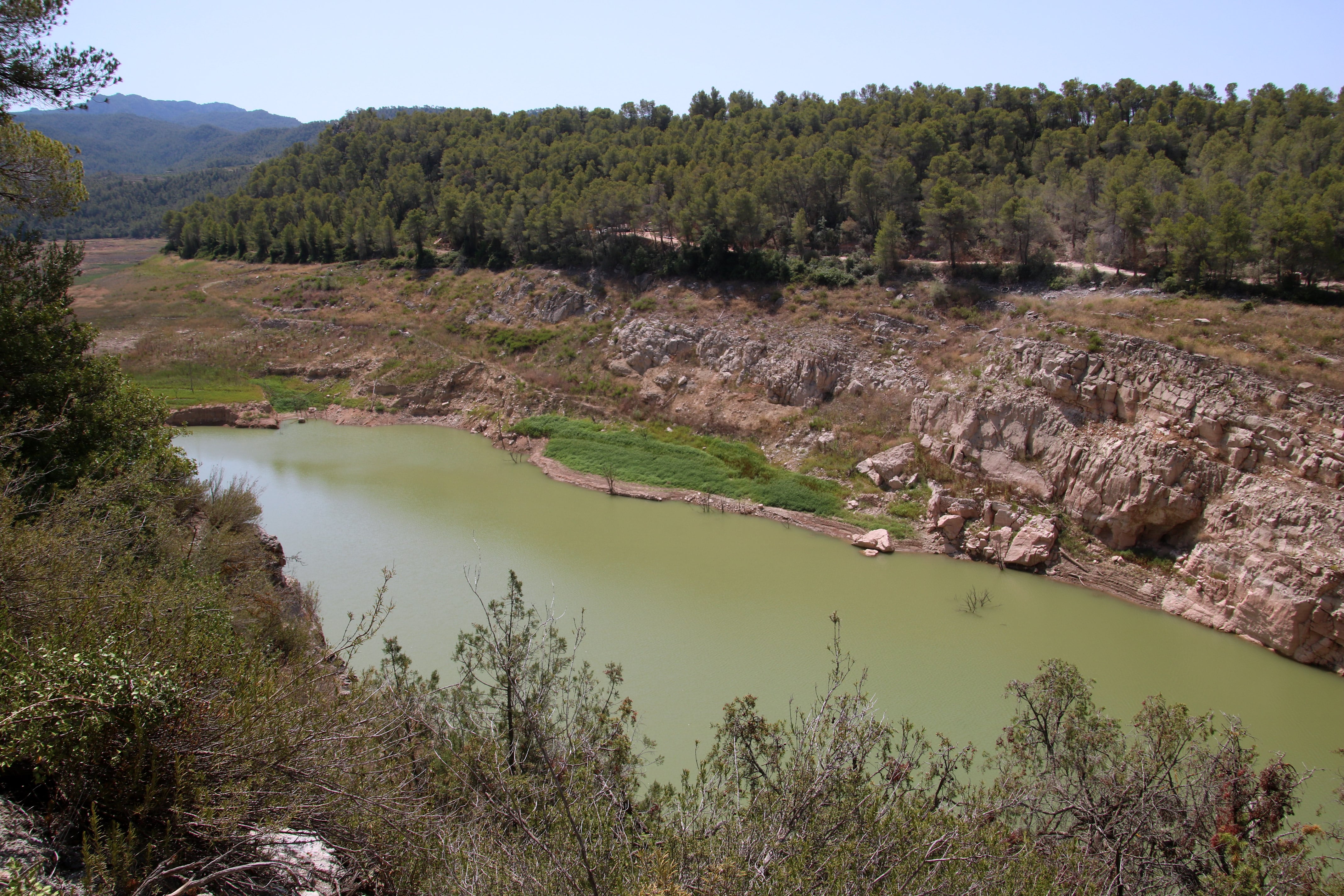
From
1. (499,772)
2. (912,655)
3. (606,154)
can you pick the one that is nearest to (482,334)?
(606,154)

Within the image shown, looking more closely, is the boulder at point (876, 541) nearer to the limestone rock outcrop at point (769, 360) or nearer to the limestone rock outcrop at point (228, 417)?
the limestone rock outcrop at point (769, 360)

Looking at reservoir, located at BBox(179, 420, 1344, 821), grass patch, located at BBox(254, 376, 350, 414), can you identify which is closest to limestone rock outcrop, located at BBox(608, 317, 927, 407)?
reservoir, located at BBox(179, 420, 1344, 821)

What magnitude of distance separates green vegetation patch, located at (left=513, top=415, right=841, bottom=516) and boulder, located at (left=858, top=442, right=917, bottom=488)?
126cm

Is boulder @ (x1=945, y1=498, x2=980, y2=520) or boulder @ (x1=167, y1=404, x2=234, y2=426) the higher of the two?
boulder @ (x1=945, y1=498, x2=980, y2=520)

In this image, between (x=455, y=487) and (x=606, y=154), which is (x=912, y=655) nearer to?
(x=455, y=487)

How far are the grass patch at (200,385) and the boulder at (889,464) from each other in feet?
96.7

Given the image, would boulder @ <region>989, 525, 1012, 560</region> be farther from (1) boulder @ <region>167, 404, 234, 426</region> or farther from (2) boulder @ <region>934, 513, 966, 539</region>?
(1) boulder @ <region>167, 404, 234, 426</region>

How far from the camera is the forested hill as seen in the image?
2738cm

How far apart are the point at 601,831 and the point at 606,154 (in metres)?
51.0

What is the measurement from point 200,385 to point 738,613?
32.6 m

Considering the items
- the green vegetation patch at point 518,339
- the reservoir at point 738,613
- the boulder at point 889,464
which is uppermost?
the green vegetation patch at point 518,339

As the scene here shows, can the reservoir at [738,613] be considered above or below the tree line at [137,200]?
below

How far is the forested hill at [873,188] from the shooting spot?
1078 inches

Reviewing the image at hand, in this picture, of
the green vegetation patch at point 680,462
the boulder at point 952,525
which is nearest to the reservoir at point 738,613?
the boulder at point 952,525
